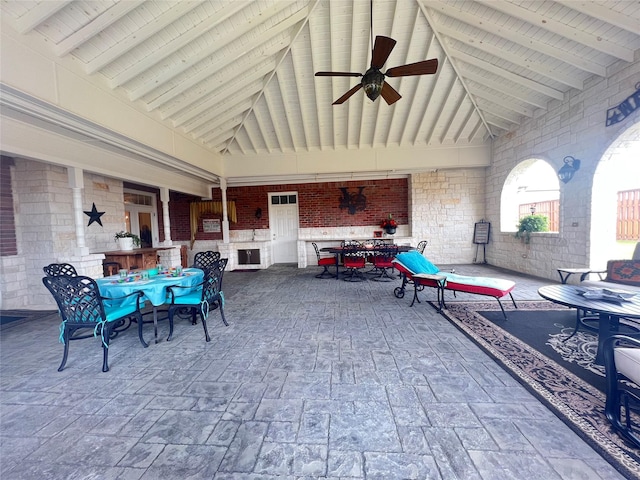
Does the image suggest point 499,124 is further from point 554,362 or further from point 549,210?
point 554,362

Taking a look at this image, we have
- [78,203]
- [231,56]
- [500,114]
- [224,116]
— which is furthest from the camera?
[500,114]

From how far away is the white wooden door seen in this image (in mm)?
8586

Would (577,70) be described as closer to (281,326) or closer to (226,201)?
(281,326)

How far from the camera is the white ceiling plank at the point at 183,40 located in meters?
3.39

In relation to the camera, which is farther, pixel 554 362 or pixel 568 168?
pixel 568 168

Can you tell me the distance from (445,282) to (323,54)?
473 cm

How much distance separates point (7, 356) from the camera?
2807 millimetres

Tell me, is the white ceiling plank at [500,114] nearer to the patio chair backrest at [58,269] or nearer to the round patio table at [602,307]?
the round patio table at [602,307]

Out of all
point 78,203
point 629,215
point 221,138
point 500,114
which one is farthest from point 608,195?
point 78,203

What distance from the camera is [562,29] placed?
356 cm

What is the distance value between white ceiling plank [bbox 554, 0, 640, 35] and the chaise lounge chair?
3.62 m

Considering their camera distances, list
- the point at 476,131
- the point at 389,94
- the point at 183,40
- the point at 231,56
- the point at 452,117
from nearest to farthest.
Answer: the point at 183,40, the point at 389,94, the point at 231,56, the point at 452,117, the point at 476,131

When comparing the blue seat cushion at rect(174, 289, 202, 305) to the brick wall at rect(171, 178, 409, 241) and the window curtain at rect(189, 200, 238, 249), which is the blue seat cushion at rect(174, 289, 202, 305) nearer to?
the brick wall at rect(171, 178, 409, 241)

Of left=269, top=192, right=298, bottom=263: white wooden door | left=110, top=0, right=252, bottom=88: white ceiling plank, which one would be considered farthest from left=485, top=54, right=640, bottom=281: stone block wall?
left=269, top=192, right=298, bottom=263: white wooden door
